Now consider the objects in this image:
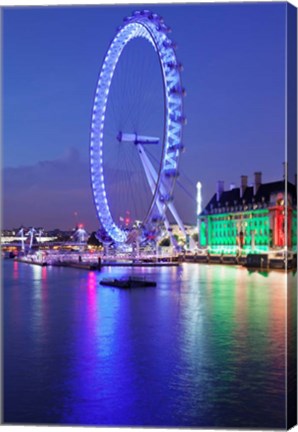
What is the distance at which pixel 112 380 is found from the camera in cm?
464

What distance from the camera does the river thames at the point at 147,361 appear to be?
158 inches

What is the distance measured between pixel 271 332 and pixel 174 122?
475 centimetres

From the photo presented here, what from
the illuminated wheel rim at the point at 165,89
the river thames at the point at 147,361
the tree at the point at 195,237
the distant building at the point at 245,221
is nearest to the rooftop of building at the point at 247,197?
the distant building at the point at 245,221

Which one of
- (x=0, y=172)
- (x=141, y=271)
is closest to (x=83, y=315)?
(x=0, y=172)

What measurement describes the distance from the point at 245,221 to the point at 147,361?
1209cm

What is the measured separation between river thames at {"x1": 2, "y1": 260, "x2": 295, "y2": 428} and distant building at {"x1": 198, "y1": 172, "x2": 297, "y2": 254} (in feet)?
11.6

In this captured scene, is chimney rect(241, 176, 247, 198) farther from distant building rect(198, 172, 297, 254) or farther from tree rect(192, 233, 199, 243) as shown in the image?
tree rect(192, 233, 199, 243)

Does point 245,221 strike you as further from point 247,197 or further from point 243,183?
point 243,183

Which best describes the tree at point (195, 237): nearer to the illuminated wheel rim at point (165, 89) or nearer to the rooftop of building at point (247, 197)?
the rooftop of building at point (247, 197)

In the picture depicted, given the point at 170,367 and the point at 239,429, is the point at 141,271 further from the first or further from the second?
the point at 239,429

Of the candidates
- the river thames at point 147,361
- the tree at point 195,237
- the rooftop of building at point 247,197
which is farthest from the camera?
the rooftop of building at point 247,197

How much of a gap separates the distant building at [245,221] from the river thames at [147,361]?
3529 millimetres

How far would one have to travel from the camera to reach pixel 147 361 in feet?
17.5

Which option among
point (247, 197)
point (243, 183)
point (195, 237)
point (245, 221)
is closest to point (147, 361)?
point (195, 237)
